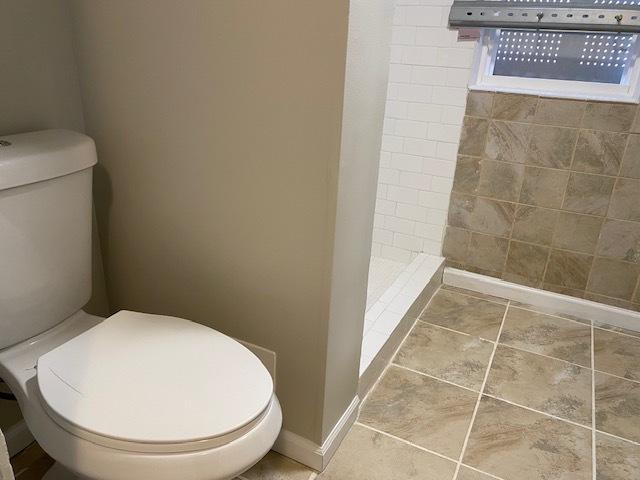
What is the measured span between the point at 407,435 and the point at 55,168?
128 centimetres

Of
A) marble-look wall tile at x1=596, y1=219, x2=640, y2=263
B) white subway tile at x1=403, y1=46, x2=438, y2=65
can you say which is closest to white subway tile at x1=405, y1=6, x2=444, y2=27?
white subway tile at x1=403, y1=46, x2=438, y2=65

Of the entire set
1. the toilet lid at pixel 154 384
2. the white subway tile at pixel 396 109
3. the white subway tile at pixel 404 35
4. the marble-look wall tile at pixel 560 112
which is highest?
the white subway tile at pixel 404 35

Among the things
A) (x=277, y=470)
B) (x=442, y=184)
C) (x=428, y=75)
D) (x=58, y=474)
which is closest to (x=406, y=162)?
(x=442, y=184)

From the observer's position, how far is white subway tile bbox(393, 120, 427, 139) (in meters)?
2.45

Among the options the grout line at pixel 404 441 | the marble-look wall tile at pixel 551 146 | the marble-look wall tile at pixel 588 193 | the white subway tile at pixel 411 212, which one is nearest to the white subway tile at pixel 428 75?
the marble-look wall tile at pixel 551 146

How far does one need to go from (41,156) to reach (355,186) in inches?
28.8

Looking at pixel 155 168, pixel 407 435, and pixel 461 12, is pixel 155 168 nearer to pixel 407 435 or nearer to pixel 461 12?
pixel 407 435

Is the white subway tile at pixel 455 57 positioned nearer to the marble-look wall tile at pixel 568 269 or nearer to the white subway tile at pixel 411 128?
the white subway tile at pixel 411 128

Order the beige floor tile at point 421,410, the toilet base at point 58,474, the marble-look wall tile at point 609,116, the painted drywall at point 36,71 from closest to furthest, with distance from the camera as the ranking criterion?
the painted drywall at point 36,71 < the toilet base at point 58,474 < the beige floor tile at point 421,410 < the marble-look wall tile at point 609,116

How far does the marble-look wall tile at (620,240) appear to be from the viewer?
7.09ft

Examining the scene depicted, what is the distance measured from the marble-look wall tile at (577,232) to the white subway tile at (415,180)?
2.07ft

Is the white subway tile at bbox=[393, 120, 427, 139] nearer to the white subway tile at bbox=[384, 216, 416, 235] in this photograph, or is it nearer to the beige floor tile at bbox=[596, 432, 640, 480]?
the white subway tile at bbox=[384, 216, 416, 235]

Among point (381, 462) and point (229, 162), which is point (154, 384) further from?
point (381, 462)

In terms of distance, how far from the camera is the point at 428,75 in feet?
7.74
